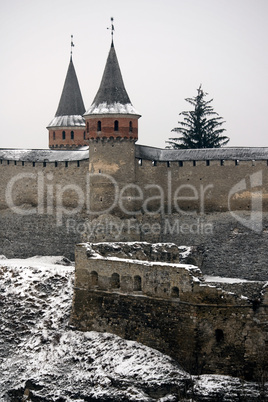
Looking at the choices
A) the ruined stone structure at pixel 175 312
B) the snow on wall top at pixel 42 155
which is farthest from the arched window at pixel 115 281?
the snow on wall top at pixel 42 155

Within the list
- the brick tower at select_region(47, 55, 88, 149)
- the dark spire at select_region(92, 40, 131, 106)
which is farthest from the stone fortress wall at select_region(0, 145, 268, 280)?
the brick tower at select_region(47, 55, 88, 149)

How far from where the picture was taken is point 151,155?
161 feet

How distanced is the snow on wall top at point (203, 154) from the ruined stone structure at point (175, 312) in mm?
11810

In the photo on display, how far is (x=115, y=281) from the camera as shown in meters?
36.4

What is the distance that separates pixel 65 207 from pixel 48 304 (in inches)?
430

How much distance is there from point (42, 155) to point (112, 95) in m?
6.58

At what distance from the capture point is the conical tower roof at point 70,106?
59375 millimetres

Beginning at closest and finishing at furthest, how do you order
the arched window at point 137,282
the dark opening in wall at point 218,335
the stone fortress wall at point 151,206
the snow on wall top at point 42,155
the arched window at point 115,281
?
the dark opening in wall at point 218,335
the arched window at point 137,282
the arched window at point 115,281
the stone fortress wall at point 151,206
the snow on wall top at point 42,155

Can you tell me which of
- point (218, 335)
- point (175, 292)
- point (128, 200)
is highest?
point (128, 200)

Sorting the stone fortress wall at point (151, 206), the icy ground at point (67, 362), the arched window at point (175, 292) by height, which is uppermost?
the stone fortress wall at point (151, 206)

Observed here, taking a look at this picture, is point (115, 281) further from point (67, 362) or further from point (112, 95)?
point (112, 95)

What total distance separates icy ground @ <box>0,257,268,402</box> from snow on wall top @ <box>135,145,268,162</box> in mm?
10161

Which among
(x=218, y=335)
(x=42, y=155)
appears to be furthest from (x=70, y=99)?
(x=218, y=335)

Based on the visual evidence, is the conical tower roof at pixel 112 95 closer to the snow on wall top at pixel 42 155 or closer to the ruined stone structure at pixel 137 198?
the ruined stone structure at pixel 137 198
